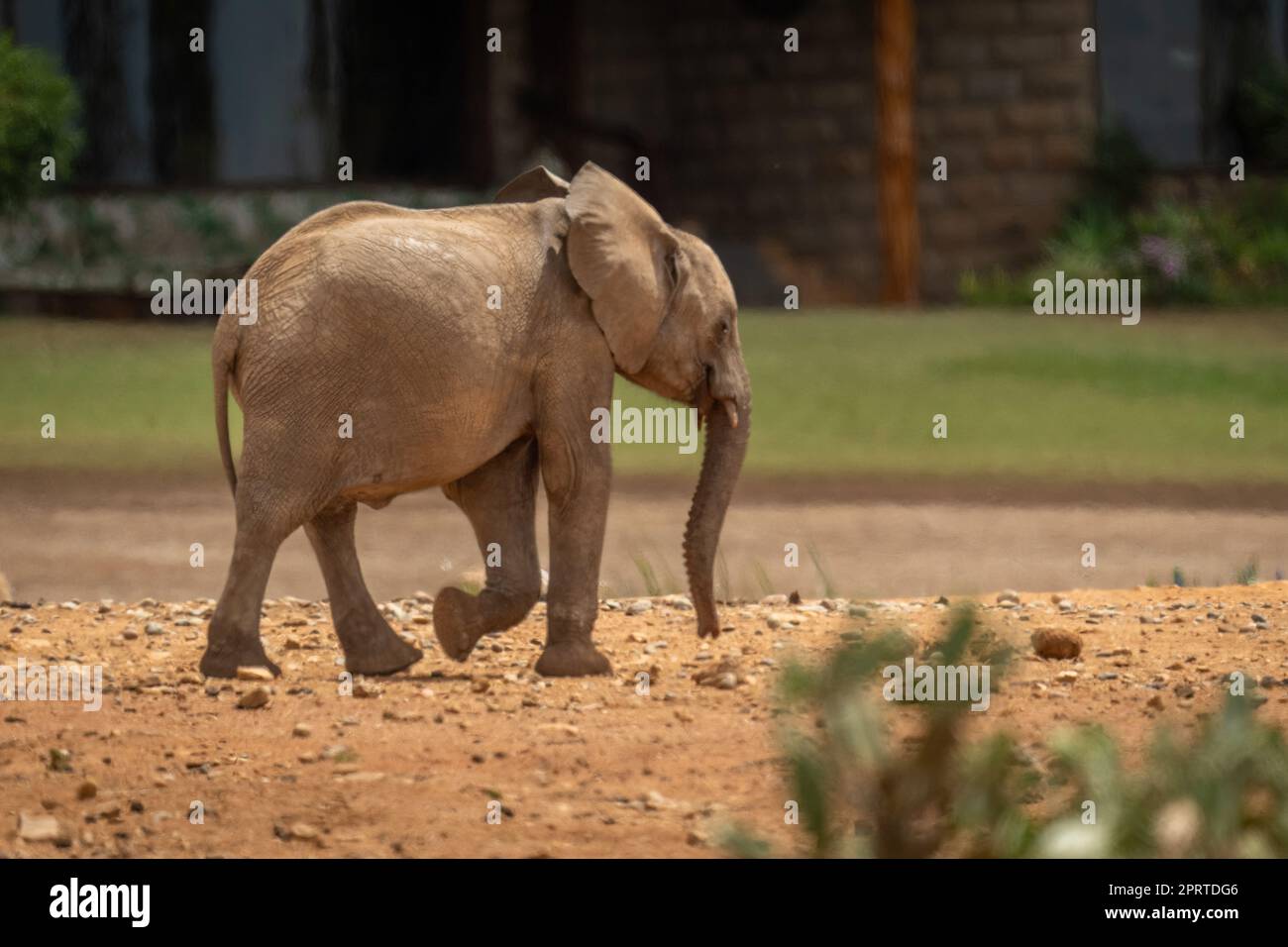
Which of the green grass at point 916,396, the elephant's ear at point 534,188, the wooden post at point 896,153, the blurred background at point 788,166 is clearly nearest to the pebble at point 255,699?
the elephant's ear at point 534,188

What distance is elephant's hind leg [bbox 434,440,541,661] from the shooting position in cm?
770

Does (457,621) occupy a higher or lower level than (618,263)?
lower

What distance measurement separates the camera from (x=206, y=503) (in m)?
13.0

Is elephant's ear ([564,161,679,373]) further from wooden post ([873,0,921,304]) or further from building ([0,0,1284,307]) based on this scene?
building ([0,0,1284,307])

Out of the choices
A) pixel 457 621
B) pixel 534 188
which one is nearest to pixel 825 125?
pixel 534 188

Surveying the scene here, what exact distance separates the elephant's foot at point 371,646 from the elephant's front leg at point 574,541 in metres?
0.58

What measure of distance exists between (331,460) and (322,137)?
13.7m

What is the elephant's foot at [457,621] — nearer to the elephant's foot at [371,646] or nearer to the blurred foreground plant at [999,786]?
the elephant's foot at [371,646]

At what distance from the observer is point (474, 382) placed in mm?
7273

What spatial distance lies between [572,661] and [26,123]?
22.7 feet

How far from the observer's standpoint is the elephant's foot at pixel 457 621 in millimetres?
7645

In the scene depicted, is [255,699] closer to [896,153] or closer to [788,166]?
[896,153]

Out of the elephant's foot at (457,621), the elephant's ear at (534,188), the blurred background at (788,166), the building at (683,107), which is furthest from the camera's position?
the building at (683,107)

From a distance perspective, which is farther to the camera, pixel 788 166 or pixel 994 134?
pixel 788 166
